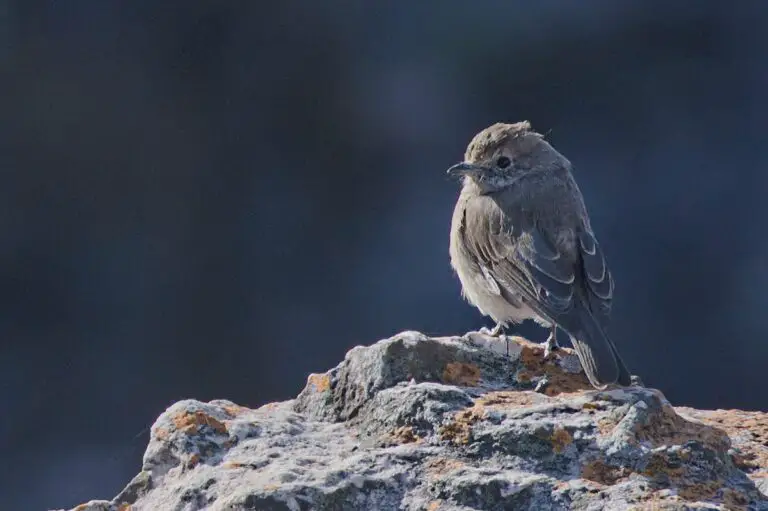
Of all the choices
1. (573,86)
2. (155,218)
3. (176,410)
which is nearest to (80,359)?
(155,218)

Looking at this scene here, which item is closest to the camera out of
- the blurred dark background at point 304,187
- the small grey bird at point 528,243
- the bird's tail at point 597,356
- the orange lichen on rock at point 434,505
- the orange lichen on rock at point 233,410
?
the orange lichen on rock at point 434,505

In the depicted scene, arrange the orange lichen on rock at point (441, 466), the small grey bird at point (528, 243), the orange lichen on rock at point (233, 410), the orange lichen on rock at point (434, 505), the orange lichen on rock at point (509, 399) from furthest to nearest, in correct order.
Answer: the small grey bird at point (528, 243), the orange lichen on rock at point (233, 410), the orange lichen on rock at point (509, 399), the orange lichen on rock at point (441, 466), the orange lichen on rock at point (434, 505)

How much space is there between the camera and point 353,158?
40.1ft

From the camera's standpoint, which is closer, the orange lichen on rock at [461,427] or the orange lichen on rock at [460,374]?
the orange lichen on rock at [461,427]

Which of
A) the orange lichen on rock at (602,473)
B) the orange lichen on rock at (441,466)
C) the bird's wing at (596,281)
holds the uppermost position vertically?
the bird's wing at (596,281)

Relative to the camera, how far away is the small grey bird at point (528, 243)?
6.46 m

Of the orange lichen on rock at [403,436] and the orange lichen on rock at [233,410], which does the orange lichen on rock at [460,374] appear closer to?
the orange lichen on rock at [403,436]

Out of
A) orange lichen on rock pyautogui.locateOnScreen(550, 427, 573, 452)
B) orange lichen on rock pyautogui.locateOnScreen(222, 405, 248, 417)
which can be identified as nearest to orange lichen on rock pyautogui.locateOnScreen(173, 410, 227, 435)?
orange lichen on rock pyautogui.locateOnScreen(222, 405, 248, 417)

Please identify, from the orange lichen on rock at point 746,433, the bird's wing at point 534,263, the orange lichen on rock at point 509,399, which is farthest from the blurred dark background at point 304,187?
the orange lichen on rock at point 509,399

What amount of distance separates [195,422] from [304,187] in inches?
290

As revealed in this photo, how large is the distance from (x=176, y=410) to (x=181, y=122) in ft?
25.9

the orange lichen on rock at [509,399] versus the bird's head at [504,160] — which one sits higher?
the bird's head at [504,160]

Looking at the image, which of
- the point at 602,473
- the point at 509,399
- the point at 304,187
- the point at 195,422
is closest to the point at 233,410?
the point at 195,422

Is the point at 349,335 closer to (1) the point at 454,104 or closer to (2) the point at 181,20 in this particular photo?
(1) the point at 454,104
